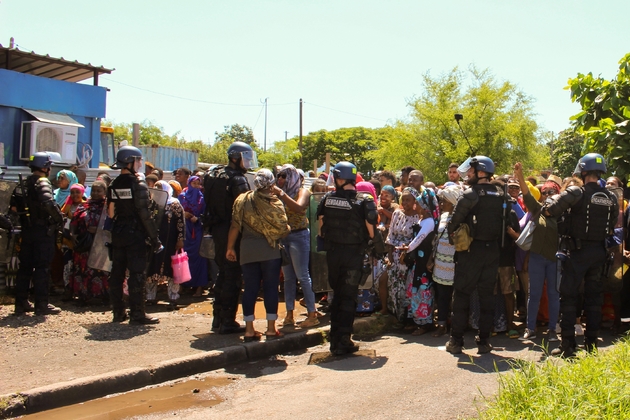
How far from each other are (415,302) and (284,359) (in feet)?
6.36

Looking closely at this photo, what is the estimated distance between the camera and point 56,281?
32.0ft

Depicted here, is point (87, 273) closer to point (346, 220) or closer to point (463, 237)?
point (346, 220)

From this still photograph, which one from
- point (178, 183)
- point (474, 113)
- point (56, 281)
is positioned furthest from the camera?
point (474, 113)

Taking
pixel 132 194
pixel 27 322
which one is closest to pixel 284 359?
pixel 132 194

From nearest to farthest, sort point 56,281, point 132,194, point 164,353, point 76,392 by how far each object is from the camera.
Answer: point 76,392 → point 164,353 → point 132,194 → point 56,281

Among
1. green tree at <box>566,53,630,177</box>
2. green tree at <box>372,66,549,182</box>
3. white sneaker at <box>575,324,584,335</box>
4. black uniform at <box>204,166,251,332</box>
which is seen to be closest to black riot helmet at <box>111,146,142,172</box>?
black uniform at <box>204,166,251,332</box>

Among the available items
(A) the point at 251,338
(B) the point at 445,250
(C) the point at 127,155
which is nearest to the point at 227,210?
(C) the point at 127,155

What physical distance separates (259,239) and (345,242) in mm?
949

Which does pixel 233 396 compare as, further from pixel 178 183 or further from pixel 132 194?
Result: pixel 178 183

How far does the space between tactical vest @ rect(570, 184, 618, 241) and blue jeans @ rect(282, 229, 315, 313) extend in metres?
3.02

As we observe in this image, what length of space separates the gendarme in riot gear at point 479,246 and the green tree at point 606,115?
2908 mm

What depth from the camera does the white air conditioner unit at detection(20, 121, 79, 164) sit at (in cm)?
1766

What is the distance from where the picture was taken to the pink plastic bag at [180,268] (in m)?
9.02

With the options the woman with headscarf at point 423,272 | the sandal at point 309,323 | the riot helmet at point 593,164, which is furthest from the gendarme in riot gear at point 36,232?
the riot helmet at point 593,164
